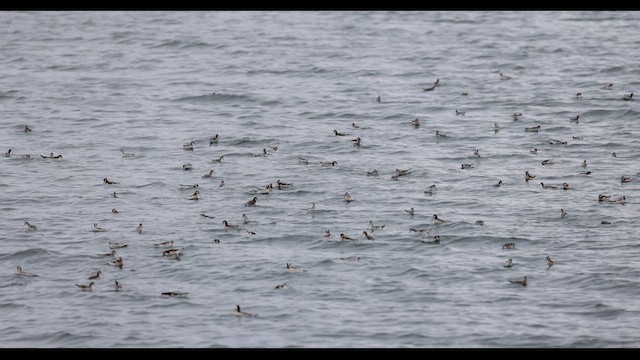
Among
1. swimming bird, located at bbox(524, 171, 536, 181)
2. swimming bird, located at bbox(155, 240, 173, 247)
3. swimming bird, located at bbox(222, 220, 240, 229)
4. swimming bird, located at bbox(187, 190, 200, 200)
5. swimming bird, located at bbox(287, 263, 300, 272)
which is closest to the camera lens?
swimming bird, located at bbox(287, 263, 300, 272)

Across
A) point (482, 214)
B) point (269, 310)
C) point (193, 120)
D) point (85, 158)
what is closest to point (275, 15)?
point (193, 120)

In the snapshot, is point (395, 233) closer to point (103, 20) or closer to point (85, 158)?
point (85, 158)

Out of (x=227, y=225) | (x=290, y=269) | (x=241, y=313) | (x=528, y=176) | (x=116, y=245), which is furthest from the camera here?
(x=528, y=176)

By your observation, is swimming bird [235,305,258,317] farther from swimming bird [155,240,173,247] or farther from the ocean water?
swimming bird [155,240,173,247]

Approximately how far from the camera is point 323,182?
4219 centimetres

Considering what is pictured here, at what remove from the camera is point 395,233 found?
36.1 meters

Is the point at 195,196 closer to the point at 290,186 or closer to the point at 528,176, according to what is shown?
the point at 290,186

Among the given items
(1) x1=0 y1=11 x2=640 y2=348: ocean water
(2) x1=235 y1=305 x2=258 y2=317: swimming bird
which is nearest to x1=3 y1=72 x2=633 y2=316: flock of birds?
(2) x1=235 y1=305 x2=258 y2=317: swimming bird

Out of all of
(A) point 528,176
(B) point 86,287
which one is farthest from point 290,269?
(A) point 528,176

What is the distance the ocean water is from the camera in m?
28.7

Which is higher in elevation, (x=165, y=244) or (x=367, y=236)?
(x=165, y=244)

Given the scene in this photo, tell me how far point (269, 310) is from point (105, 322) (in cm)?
486

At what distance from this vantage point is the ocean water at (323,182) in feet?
94.2

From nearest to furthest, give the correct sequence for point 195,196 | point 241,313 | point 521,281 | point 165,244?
point 241,313 → point 521,281 → point 165,244 → point 195,196
